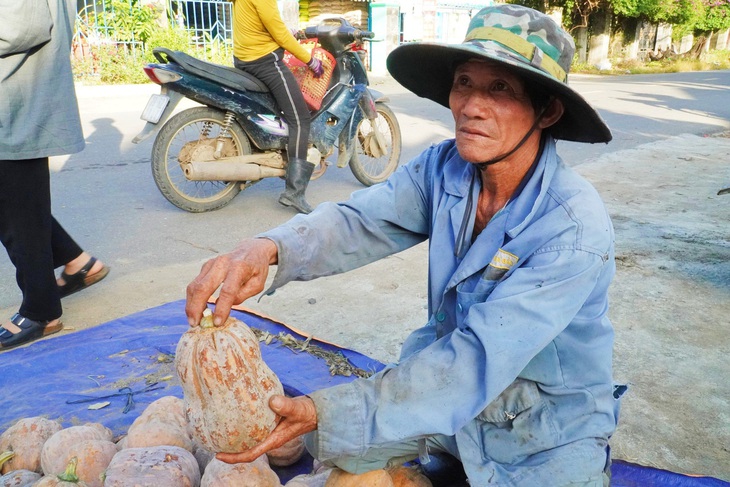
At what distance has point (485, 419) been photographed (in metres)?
2.00

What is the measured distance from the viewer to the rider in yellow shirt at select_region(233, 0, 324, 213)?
5430mm

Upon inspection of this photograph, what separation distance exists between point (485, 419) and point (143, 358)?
1971 mm

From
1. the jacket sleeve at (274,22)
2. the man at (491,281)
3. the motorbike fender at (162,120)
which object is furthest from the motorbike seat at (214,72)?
the man at (491,281)

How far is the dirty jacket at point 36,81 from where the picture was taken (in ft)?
10.1

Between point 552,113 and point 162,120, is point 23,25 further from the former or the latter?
point 552,113

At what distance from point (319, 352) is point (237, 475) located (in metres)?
1.40

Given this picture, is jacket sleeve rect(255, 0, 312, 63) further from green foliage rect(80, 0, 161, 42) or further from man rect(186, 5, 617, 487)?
green foliage rect(80, 0, 161, 42)

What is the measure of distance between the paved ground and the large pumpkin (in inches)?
68.4

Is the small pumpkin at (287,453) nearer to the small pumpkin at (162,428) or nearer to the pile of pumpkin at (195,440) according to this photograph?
the pile of pumpkin at (195,440)

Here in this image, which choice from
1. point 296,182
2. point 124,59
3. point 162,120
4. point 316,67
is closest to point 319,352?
point 296,182

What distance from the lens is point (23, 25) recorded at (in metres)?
3.07

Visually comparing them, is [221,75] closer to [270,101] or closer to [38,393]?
[270,101]

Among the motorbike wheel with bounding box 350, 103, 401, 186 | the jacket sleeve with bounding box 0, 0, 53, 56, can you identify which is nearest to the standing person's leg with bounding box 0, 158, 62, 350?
the jacket sleeve with bounding box 0, 0, 53, 56

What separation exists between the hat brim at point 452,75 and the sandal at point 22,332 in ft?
7.70
